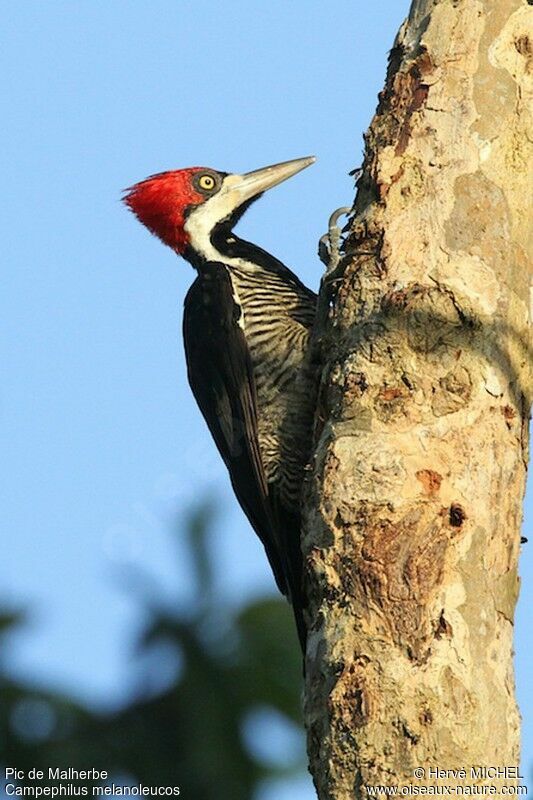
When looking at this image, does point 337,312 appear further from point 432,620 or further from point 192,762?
point 192,762

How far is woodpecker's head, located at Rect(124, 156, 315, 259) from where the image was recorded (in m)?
5.61

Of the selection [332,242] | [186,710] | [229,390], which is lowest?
[186,710]

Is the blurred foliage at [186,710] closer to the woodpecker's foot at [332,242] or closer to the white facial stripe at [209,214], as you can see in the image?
the woodpecker's foot at [332,242]

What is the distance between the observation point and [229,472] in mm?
4770

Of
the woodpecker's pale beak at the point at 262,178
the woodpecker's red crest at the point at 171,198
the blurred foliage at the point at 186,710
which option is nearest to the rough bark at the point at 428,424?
the blurred foliage at the point at 186,710

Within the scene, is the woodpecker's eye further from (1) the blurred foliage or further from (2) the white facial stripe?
(1) the blurred foliage

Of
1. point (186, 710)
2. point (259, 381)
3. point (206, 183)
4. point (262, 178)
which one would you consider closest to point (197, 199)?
point (206, 183)

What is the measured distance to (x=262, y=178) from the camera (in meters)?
5.66

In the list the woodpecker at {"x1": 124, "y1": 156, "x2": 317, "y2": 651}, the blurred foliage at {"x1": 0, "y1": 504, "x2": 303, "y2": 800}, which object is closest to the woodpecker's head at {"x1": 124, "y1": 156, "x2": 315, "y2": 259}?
the woodpecker at {"x1": 124, "y1": 156, "x2": 317, "y2": 651}

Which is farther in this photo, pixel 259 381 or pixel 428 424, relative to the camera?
pixel 259 381

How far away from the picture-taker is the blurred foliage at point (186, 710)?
3.88m

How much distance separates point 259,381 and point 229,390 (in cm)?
14

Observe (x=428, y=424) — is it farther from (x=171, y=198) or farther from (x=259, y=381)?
(x=171, y=198)

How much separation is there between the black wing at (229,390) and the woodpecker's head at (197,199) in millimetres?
656
